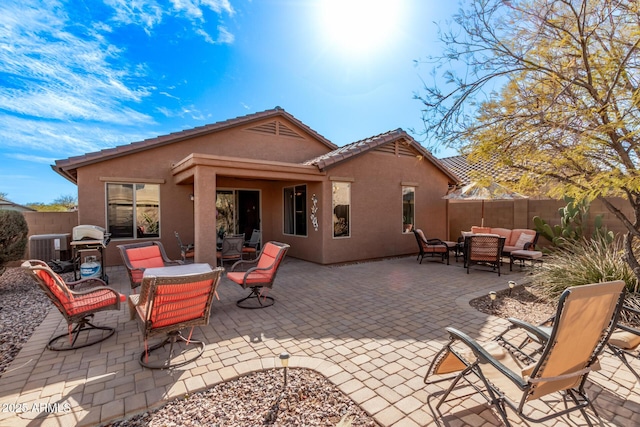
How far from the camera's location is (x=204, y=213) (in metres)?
7.39

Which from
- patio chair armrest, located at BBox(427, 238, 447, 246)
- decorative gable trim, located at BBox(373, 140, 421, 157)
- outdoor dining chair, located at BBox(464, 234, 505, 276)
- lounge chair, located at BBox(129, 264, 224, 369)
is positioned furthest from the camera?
decorative gable trim, located at BBox(373, 140, 421, 157)

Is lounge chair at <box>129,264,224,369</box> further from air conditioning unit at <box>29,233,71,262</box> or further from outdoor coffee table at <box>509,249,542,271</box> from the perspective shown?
outdoor coffee table at <box>509,249,542,271</box>

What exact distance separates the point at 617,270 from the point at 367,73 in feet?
19.2

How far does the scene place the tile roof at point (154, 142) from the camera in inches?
341

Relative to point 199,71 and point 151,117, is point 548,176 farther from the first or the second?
point 151,117

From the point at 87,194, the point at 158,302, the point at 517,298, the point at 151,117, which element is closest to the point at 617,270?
the point at 517,298

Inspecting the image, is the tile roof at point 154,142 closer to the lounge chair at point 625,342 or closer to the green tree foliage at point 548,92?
the green tree foliage at point 548,92

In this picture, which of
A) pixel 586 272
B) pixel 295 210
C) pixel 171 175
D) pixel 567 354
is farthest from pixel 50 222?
pixel 586 272

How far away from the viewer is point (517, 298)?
6.06 meters

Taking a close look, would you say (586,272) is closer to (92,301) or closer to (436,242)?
(436,242)

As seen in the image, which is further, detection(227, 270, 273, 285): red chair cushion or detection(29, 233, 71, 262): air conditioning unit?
detection(29, 233, 71, 262): air conditioning unit

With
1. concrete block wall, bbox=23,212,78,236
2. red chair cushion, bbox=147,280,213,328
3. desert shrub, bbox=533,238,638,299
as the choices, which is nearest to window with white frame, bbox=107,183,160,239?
concrete block wall, bbox=23,212,78,236

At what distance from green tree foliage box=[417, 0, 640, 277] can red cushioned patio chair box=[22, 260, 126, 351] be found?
5.34m

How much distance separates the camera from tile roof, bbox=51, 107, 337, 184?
866cm
